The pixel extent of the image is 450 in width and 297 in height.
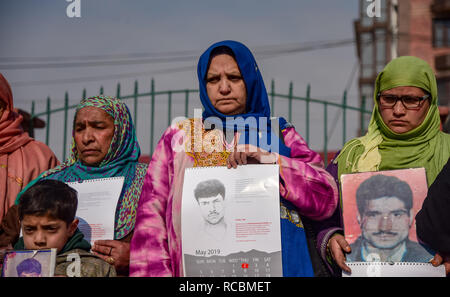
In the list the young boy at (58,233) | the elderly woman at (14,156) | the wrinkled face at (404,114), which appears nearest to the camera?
the young boy at (58,233)

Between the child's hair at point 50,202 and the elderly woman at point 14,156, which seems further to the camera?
the elderly woman at point 14,156

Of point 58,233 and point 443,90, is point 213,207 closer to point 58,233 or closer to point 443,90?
point 58,233

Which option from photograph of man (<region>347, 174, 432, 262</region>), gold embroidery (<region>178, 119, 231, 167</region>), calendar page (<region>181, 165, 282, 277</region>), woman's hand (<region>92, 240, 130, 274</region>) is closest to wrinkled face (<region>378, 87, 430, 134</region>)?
photograph of man (<region>347, 174, 432, 262</region>)

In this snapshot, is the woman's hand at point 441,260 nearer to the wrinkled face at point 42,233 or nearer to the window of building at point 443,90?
the wrinkled face at point 42,233

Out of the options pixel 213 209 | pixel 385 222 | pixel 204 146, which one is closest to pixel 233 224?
pixel 213 209

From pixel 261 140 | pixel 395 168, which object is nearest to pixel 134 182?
pixel 261 140

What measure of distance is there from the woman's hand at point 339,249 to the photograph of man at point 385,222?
0.10 feet

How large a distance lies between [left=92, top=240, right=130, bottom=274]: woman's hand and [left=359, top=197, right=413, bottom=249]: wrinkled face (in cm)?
117

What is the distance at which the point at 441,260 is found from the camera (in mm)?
2564

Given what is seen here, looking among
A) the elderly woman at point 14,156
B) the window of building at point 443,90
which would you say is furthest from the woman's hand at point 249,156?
the window of building at point 443,90

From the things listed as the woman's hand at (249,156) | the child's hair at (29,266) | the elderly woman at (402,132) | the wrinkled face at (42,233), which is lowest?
the child's hair at (29,266)

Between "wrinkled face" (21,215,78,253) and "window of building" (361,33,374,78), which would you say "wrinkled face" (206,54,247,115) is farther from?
"window of building" (361,33,374,78)

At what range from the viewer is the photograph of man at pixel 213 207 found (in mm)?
2596

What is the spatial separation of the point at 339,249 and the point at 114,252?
1.11 metres
